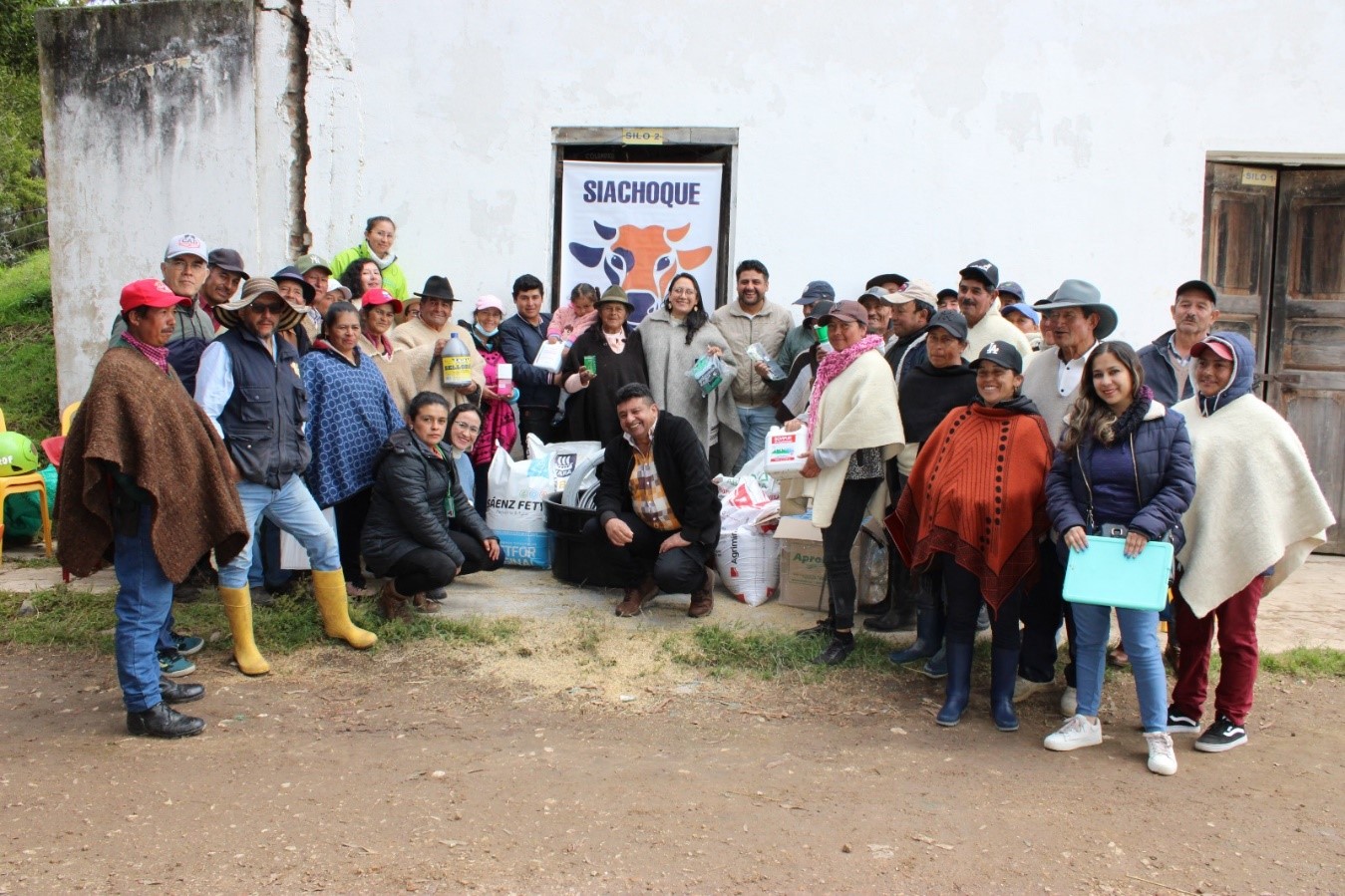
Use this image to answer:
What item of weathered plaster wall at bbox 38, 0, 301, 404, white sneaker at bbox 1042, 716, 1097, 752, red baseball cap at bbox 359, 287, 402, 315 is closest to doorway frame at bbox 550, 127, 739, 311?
red baseball cap at bbox 359, 287, 402, 315

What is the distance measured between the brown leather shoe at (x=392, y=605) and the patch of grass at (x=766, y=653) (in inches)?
56.5

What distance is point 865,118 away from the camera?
7441mm

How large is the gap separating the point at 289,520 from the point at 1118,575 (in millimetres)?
3659

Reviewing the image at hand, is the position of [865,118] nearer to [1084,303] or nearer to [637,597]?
[1084,303]

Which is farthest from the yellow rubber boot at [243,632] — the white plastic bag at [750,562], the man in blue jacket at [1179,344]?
the man in blue jacket at [1179,344]

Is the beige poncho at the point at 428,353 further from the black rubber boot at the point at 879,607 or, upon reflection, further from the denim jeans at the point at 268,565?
the black rubber boot at the point at 879,607

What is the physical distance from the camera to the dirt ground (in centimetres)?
318

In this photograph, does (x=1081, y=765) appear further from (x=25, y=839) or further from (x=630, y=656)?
(x=25, y=839)

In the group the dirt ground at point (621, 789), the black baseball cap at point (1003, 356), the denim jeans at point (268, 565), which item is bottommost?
the dirt ground at point (621, 789)

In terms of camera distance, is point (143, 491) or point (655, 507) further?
point (655, 507)

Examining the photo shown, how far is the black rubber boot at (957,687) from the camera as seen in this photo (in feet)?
14.6

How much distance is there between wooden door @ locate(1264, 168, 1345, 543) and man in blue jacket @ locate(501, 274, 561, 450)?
5191 mm

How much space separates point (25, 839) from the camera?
10.8 ft

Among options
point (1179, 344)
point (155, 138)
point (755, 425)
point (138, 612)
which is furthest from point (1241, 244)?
point (155, 138)
